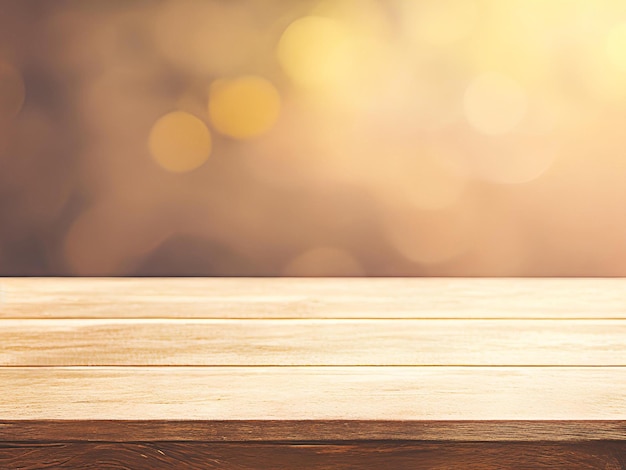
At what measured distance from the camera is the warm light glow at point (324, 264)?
4.45 ft

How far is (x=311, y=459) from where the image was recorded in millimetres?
521

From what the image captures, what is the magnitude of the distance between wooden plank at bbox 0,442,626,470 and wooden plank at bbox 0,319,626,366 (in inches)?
5.5

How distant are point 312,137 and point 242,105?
6.5 inches

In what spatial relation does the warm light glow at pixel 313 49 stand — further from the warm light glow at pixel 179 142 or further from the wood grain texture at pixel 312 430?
the wood grain texture at pixel 312 430

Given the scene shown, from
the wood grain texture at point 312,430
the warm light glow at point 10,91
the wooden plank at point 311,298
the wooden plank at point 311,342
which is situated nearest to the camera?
the wood grain texture at point 312,430

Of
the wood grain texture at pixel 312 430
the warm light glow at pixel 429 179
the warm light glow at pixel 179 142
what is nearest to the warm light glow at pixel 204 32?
the warm light glow at pixel 179 142

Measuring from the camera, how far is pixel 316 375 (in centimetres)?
61

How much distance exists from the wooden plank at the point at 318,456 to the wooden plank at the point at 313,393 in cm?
3

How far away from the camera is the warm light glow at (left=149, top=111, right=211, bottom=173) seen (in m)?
1.31

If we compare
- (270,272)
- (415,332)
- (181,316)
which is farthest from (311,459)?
(270,272)

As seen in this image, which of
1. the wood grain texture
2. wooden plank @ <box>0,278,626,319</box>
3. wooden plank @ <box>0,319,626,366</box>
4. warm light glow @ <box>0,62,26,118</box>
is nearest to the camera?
the wood grain texture

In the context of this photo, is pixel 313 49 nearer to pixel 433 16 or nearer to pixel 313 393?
pixel 433 16

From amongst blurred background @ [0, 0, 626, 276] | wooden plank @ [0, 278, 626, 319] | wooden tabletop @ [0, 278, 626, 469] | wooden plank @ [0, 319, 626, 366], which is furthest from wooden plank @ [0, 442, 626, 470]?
blurred background @ [0, 0, 626, 276]

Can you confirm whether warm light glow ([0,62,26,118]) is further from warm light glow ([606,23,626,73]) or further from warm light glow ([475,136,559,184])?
warm light glow ([606,23,626,73])
